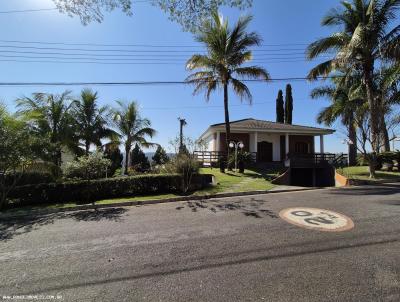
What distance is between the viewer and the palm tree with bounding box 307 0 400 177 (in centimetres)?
1327

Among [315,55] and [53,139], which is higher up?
[315,55]

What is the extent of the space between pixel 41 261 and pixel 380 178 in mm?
15317

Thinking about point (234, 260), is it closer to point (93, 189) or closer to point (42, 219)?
point (42, 219)

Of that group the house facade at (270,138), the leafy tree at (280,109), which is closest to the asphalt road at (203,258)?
the house facade at (270,138)

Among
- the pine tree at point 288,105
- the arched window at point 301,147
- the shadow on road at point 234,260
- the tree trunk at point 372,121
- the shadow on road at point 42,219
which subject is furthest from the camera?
the pine tree at point 288,105

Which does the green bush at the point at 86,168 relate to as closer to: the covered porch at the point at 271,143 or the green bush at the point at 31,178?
the green bush at the point at 31,178

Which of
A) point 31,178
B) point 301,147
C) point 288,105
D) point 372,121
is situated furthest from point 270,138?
point 31,178

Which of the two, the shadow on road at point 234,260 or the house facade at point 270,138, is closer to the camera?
the shadow on road at point 234,260

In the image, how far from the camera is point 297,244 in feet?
16.0

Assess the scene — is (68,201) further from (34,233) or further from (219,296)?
(219,296)

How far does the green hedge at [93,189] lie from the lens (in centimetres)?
1034

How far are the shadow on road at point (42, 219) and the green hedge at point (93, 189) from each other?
1.90 m

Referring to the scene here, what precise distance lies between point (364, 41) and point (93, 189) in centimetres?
1534

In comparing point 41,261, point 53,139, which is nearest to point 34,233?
point 41,261
